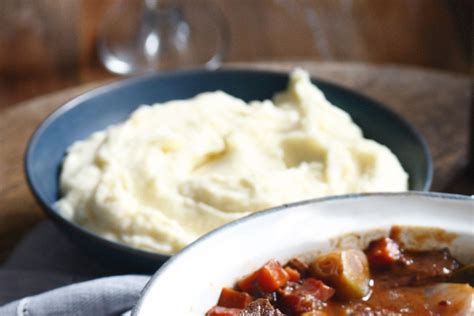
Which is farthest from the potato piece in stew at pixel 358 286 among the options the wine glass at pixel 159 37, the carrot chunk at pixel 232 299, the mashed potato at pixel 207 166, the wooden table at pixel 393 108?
the wine glass at pixel 159 37

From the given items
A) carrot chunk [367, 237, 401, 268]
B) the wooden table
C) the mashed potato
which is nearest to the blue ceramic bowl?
the mashed potato

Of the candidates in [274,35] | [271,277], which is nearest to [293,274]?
[271,277]

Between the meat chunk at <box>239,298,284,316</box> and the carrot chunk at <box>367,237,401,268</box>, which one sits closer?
the meat chunk at <box>239,298,284,316</box>

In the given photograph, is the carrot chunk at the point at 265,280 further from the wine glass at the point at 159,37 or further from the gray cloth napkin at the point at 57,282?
the wine glass at the point at 159,37

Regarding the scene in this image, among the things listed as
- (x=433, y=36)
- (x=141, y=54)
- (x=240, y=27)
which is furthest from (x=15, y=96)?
(x=433, y=36)

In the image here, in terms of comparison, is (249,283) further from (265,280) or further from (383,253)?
(383,253)

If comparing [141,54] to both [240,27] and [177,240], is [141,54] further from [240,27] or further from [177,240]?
[177,240]

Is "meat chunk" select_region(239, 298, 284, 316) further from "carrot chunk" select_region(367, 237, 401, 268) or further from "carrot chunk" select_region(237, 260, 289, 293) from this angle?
"carrot chunk" select_region(367, 237, 401, 268)
